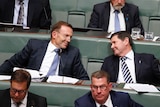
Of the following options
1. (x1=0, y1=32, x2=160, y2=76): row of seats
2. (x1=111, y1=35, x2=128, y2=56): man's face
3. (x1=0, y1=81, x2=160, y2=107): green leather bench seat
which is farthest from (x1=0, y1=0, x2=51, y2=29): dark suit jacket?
(x1=0, y1=81, x2=160, y2=107): green leather bench seat

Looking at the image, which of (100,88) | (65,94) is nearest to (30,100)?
(65,94)

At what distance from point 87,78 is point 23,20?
0.74 metres

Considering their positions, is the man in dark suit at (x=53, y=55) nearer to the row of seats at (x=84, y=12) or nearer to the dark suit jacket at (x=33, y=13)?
the dark suit jacket at (x=33, y=13)

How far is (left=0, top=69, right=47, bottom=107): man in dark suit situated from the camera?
1702 millimetres

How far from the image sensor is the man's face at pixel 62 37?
2.22 meters

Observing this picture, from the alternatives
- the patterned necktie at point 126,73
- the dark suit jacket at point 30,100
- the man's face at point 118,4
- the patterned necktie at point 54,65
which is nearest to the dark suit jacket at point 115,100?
the dark suit jacket at point 30,100

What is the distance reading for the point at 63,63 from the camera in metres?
2.22

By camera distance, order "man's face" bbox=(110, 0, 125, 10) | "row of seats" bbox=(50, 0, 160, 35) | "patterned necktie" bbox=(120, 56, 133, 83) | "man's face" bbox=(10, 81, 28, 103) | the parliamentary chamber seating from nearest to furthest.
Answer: "man's face" bbox=(10, 81, 28, 103), the parliamentary chamber seating, "patterned necktie" bbox=(120, 56, 133, 83), "man's face" bbox=(110, 0, 125, 10), "row of seats" bbox=(50, 0, 160, 35)

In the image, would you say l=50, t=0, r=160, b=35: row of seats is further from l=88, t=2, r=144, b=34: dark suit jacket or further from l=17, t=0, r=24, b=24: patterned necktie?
l=17, t=0, r=24, b=24: patterned necktie

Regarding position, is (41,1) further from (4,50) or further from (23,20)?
(4,50)

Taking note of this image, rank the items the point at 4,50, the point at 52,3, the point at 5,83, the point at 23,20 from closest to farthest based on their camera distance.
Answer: the point at 5,83 → the point at 4,50 → the point at 23,20 → the point at 52,3

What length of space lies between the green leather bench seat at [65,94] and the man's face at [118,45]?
1.25 ft

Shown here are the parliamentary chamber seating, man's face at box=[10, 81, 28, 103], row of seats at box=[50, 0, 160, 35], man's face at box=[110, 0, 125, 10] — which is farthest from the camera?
row of seats at box=[50, 0, 160, 35]

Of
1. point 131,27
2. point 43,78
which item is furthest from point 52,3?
point 43,78
